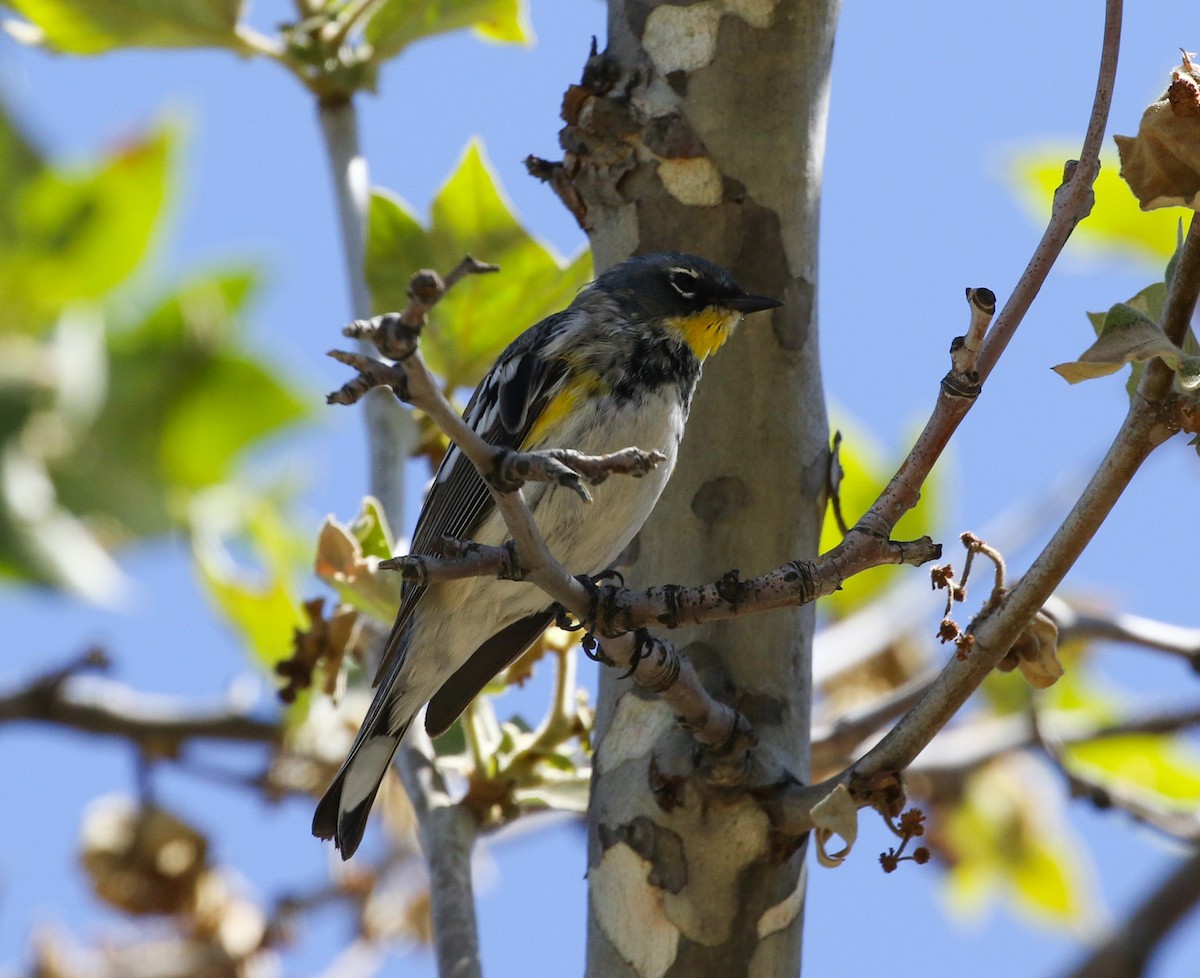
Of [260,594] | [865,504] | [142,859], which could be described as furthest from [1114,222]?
[142,859]

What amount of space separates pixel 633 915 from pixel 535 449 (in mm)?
882

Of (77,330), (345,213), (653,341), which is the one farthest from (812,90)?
(77,330)

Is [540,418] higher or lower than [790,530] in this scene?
higher

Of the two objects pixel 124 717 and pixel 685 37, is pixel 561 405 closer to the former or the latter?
pixel 685 37

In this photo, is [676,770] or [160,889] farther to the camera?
[160,889]

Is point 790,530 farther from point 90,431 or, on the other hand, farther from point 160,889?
point 160,889

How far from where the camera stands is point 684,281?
8.59ft

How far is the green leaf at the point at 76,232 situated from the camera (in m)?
2.94

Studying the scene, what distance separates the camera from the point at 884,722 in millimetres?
2770

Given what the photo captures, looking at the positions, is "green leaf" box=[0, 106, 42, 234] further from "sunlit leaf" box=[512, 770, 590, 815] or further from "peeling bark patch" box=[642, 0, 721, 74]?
"sunlit leaf" box=[512, 770, 590, 815]

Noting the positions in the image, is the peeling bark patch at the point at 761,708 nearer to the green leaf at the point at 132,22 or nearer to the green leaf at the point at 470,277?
the green leaf at the point at 470,277

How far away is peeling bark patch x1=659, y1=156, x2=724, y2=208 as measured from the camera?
93.9 inches

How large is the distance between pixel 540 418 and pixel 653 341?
0.33 m

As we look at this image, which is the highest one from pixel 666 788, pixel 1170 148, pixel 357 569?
pixel 1170 148
